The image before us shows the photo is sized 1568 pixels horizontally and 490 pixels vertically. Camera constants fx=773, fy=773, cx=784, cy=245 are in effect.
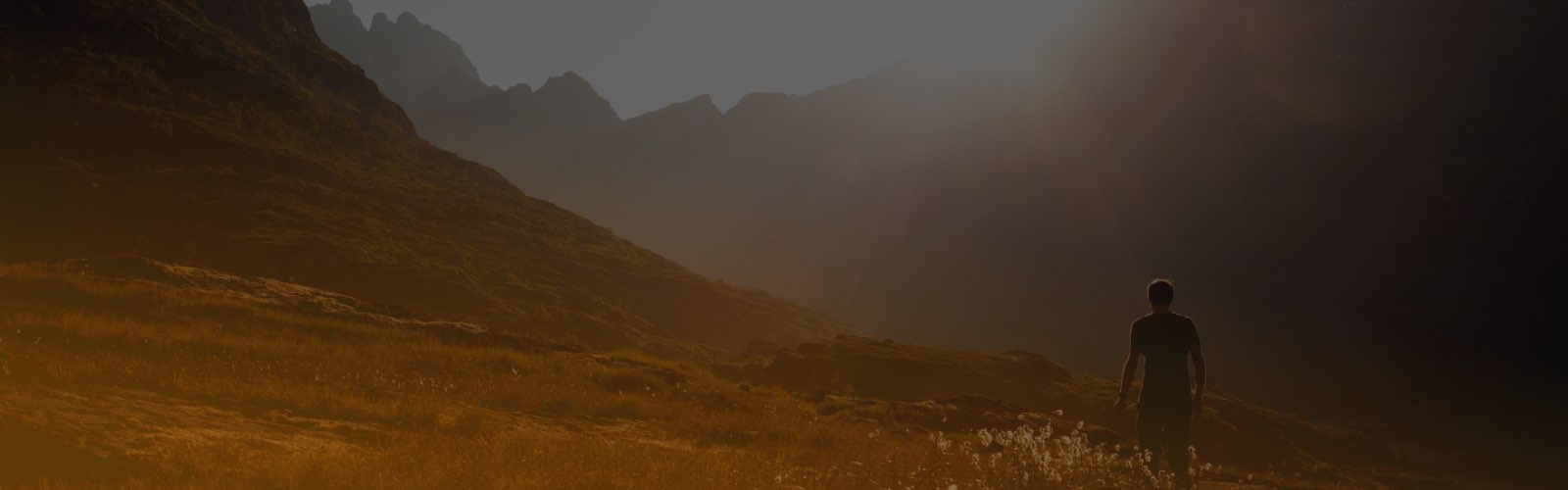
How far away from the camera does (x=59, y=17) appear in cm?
5934

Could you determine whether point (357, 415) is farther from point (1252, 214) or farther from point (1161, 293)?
point (1252, 214)

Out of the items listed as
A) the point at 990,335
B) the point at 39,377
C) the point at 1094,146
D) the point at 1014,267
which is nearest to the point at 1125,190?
the point at 1094,146

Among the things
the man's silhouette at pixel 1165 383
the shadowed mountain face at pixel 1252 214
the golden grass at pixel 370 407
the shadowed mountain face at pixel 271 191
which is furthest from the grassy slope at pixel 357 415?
the shadowed mountain face at pixel 1252 214

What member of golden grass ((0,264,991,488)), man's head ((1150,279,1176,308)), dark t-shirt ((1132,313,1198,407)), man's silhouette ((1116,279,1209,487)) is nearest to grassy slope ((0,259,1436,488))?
golden grass ((0,264,991,488))

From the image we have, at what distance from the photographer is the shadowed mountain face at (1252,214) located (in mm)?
99875

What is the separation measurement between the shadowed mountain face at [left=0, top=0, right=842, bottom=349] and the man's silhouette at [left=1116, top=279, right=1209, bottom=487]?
24.5 m

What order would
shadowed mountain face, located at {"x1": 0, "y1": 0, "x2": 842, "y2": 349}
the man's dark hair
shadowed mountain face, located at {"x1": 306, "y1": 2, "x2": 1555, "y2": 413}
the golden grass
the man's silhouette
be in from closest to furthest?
1. the golden grass
2. the man's silhouette
3. the man's dark hair
4. shadowed mountain face, located at {"x1": 0, "y1": 0, "x2": 842, "y2": 349}
5. shadowed mountain face, located at {"x1": 306, "y1": 2, "x2": 1555, "y2": 413}

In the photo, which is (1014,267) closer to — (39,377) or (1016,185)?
(1016,185)

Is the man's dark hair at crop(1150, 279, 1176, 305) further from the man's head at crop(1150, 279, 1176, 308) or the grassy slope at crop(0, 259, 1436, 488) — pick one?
the grassy slope at crop(0, 259, 1436, 488)

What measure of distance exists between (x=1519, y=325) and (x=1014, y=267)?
206ft

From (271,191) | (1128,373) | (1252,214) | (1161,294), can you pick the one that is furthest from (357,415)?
(1252,214)

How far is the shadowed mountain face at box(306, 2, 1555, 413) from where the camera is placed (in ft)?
328

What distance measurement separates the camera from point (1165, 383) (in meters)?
8.46

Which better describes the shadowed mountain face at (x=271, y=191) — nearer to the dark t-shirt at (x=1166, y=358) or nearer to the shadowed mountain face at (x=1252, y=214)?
the dark t-shirt at (x=1166, y=358)
